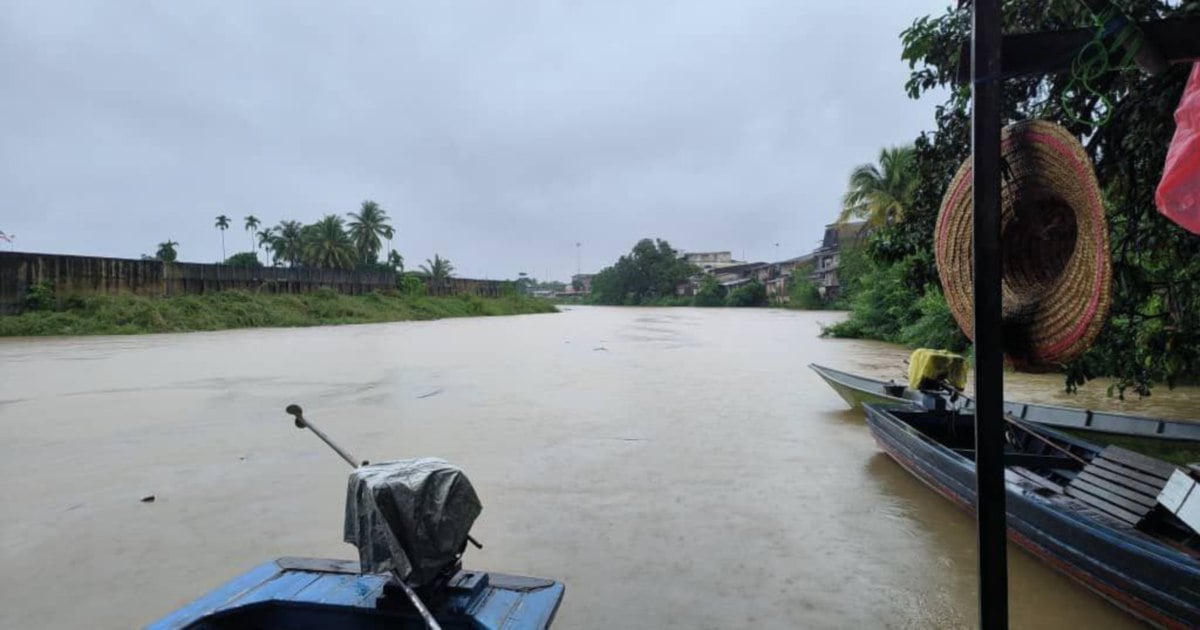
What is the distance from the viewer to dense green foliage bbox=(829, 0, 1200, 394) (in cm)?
352

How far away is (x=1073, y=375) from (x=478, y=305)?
43.6 metres

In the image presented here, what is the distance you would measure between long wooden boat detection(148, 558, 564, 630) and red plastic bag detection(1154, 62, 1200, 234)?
2.49 meters

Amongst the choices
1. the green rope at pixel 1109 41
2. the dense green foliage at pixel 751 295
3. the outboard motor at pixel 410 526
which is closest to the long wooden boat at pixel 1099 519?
the green rope at pixel 1109 41

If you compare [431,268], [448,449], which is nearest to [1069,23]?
[448,449]

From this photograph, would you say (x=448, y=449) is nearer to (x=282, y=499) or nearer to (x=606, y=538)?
(x=282, y=499)

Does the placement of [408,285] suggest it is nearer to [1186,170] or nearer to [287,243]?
[287,243]

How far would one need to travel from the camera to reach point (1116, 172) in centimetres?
386

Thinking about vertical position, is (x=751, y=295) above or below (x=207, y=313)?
above

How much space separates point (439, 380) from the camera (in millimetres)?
11445

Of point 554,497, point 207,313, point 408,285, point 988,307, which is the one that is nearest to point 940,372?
point 554,497

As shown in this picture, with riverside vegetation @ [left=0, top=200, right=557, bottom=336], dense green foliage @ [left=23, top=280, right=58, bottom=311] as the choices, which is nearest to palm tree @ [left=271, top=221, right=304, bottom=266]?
riverside vegetation @ [left=0, top=200, right=557, bottom=336]

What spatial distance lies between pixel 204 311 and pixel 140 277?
2610 millimetres

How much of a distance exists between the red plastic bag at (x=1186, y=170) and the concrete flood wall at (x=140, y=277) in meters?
28.9

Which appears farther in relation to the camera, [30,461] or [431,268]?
[431,268]
